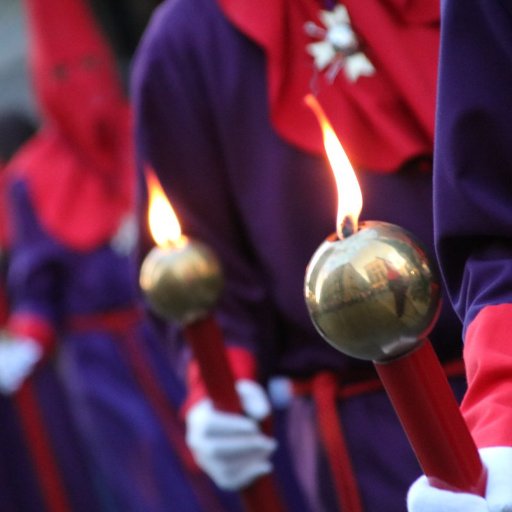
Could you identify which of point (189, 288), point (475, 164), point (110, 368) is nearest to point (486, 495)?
point (475, 164)

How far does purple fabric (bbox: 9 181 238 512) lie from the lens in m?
4.18

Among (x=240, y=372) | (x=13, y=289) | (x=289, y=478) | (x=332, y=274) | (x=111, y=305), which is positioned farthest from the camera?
(x=13, y=289)

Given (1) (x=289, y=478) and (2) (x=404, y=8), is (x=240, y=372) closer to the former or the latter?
(2) (x=404, y=8)

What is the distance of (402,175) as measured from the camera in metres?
1.83

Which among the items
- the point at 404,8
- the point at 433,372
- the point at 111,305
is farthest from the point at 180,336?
the point at 111,305

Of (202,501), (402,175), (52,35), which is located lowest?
(202,501)

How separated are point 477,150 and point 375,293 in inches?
12.1

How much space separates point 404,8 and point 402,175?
23 centimetres

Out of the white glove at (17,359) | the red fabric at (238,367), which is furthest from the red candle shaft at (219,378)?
the white glove at (17,359)

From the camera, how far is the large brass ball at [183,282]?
168 cm

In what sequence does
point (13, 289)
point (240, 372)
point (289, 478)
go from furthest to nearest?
point (13, 289) → point (289, 478) → point (240, 372)

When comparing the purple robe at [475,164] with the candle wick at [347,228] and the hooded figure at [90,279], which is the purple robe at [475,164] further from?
the hooded figure at [90,279]

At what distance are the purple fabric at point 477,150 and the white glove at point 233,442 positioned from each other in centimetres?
77

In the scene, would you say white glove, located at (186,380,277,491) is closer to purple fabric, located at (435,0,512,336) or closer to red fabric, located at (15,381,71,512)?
purple fabric, located at (435,0,512,336)
